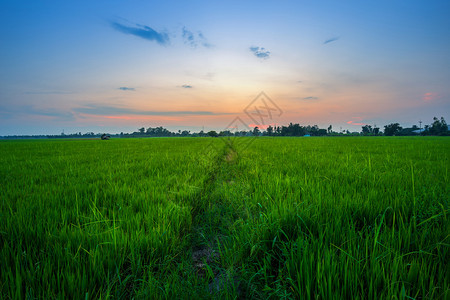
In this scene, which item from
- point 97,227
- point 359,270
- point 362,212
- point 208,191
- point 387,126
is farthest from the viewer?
point 387,126

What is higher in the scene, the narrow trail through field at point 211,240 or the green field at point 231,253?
the green field at point 231,253

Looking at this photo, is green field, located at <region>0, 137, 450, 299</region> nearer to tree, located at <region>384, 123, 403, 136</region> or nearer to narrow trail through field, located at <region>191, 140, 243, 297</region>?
narrow trail through field, located at <region>191, 140, 243, 297</region>

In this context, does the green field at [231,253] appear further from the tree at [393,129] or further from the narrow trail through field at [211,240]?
the tree at [393,129]

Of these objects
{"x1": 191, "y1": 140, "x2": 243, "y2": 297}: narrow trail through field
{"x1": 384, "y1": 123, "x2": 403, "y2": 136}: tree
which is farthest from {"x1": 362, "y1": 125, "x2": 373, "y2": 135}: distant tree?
{"x1": 191, "y1": 140, "x2": 243, "y2": 297}: narrow trail through field

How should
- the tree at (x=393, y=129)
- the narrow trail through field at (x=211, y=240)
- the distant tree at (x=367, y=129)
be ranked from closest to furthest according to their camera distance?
the narrow trail through field at (x=211, y=240) < the tree at (x=393, y=129) < the distant tree at (x=367, y=129)

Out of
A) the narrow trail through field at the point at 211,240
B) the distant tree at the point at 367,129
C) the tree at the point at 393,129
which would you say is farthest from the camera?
the distant tree at the point at 367,129

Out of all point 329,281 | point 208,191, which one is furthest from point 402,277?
point 208,191

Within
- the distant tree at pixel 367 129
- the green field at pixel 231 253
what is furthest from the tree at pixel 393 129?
the green field at pixel 231 253

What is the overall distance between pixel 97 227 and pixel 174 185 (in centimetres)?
168

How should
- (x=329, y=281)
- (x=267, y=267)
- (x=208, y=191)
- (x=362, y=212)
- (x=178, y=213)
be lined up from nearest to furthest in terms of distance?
(x=329, y=281)
(x=267, y=267)
(x=362, y=212)
(x=178, y=213)
(x=208, y=191)

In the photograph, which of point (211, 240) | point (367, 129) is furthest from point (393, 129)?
point (211, 240)

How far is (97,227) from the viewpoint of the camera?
5.49ft

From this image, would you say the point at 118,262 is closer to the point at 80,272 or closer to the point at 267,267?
the point at 80,272

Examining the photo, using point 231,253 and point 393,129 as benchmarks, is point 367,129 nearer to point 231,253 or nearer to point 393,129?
point 393,129
